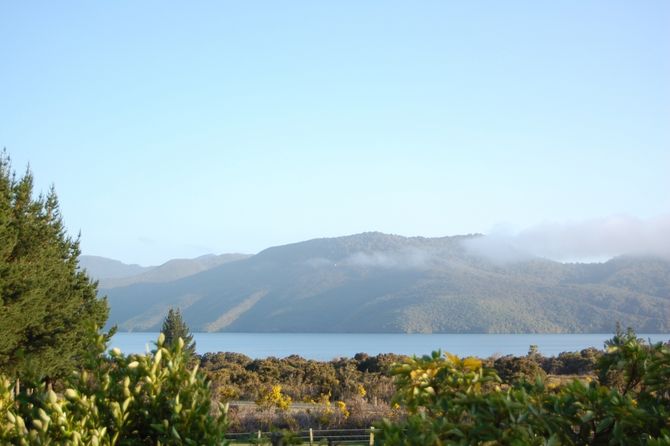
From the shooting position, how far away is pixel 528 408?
419 centimetres

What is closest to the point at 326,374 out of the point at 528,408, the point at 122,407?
the point at 122,407

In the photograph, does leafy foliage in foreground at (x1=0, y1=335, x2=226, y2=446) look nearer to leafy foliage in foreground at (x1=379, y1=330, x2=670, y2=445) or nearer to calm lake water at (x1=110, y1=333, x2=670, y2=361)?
leafy foliage in foreground at (x1=379, y1=330, x2=670, y2=445)

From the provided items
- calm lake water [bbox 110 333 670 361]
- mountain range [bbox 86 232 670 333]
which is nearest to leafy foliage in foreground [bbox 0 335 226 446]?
calm lake water [bbox 110 333 670 361]

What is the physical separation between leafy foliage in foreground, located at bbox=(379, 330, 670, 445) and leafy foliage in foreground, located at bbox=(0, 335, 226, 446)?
3.93 ft

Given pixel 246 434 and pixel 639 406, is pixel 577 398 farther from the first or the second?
pixel 246 434

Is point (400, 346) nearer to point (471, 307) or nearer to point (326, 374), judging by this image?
point (471, 307)

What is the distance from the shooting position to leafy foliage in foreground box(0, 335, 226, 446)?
4336mm

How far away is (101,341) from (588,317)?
5975 inches

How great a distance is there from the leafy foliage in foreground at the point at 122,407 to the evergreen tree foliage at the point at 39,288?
13.8 metres

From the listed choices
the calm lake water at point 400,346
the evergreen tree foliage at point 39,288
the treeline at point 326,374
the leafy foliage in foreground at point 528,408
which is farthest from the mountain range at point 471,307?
the leafy foliage in foreground at point 528,408

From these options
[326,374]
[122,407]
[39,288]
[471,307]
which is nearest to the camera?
[122,407]

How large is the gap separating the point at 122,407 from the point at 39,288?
16.1 metres

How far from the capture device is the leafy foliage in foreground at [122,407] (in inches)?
171

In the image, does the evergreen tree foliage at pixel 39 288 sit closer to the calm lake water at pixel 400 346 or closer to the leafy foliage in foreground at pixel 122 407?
the leafy foliage in foreground at pixel 122 407
